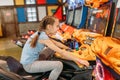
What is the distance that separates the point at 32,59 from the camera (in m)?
2.80

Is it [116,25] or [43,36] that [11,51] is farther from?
[116,25]

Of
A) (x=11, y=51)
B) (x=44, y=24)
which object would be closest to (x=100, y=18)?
(x=44, y=24)

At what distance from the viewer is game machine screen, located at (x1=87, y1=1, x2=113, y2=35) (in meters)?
2.97

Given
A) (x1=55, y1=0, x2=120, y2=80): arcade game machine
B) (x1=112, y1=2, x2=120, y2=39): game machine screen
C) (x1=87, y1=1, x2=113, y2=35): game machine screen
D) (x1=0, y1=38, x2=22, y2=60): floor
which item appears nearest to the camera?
(x1=55, y1=0, x2=120, y2=80): arcade game machine

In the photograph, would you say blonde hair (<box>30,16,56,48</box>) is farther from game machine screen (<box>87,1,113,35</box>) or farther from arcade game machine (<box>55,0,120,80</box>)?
game machine screen (<box>87,1,113,35</box>)

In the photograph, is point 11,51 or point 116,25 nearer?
point 116,25

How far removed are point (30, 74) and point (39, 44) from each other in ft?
1.27

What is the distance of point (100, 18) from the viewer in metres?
3.22

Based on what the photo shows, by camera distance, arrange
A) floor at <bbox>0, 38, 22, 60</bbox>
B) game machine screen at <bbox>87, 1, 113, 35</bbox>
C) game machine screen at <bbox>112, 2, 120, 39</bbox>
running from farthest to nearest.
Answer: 1. floor at <bbox>0, 38, 22, 60</bbox>
2. game machine screen at <bbox>87, 1, 113, 35</bbox>
3. game machine screen at <bbox>112, 2, 120, 39</bbox>

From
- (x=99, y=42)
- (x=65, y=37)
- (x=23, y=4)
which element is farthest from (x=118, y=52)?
(x=23, y=4)

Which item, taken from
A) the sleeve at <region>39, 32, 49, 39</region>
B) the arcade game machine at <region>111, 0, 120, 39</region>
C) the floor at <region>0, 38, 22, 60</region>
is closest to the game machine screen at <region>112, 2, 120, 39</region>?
the arcade game machine at <region>111, 0, 120, 39</region>

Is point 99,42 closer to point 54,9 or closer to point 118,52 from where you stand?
point 118,52

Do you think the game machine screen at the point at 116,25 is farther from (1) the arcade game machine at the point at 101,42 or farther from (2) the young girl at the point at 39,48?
(2) the young girl at the point at 39,48

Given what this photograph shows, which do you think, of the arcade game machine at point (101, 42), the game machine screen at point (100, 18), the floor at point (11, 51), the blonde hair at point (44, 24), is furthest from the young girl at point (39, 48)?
the floor at point (11, 51)
